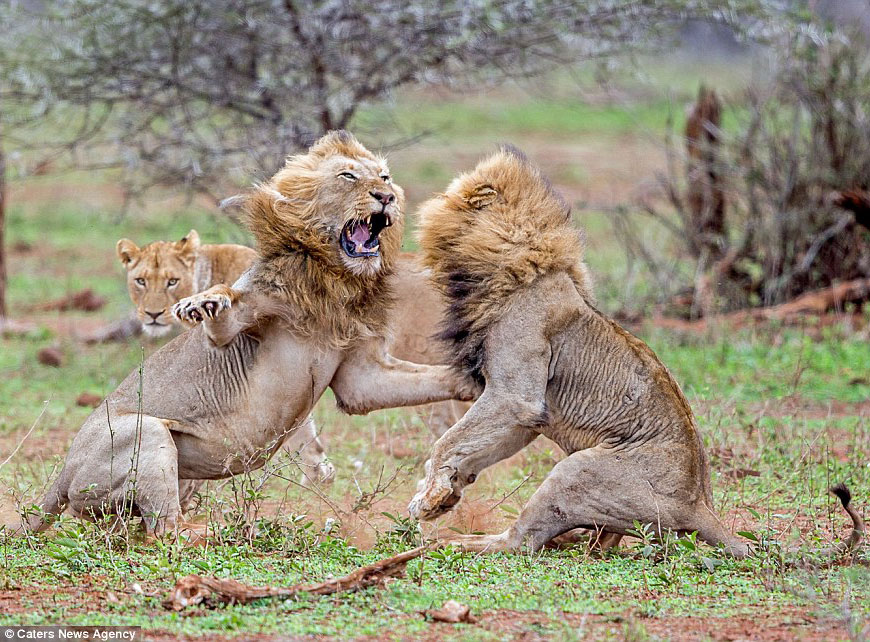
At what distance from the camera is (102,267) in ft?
46.3

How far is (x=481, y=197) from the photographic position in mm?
4766

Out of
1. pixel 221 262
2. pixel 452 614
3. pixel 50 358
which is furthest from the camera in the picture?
pixel 50 358

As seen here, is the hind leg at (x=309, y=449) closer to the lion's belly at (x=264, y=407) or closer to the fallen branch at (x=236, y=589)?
the lion's belly at (x=264, y=407)

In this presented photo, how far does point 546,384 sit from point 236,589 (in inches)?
62.3

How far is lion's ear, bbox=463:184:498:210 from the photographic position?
4.76m

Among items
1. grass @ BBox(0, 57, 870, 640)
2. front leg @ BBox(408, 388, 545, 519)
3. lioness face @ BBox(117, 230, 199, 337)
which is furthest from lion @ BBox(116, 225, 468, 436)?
front leg @ BBox(408, 388, 545, 519)

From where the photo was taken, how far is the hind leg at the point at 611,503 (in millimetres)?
4348

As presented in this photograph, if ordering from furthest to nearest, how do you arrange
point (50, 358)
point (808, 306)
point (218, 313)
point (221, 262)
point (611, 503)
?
point (808, 306) < point (50, 358) < point (221, 262) < point (218, 313) < point (611, 503)

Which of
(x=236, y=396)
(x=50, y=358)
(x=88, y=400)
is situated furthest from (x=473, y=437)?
(x=50, y=358)

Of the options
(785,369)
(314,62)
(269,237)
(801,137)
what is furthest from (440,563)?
(801,137)

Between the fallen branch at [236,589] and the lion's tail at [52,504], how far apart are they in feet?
4.13

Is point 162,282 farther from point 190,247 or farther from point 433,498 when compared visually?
point 433,498

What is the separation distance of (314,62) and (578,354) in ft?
15.1

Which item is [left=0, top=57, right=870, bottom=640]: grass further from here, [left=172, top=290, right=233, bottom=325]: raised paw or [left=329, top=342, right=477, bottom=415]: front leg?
[left=172, top=290, right=233, bottom=325]: raised paw
